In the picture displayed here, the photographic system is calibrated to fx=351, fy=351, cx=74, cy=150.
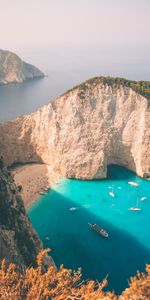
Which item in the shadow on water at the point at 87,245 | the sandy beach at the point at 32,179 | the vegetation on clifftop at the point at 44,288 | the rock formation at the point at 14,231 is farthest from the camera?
the sandy beach at the point at 32,179

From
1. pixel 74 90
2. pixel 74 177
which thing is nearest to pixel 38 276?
pixel 74 177

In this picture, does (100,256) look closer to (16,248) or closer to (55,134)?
(16,248)

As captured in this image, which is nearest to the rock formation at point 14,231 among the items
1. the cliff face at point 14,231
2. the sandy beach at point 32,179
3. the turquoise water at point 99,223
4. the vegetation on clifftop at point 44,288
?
the cliff face at point 14,231

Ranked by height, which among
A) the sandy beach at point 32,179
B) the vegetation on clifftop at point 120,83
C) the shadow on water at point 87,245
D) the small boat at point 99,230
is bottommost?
the shadow on water at point 87,245

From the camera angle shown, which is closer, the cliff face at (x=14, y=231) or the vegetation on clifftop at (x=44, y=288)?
the vegetation on clifftop at (x=44, y=288)

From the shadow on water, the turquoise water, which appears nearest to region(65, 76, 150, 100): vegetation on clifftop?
the turquoise water

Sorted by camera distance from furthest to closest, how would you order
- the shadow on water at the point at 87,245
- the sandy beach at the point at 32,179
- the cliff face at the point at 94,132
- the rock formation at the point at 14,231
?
1. the cliff face at the point at 94,132
2. the sandy beach at the point at 32,179
3. the shadow on water at the point at 87,245
4. the rock formation at the point at 14,231

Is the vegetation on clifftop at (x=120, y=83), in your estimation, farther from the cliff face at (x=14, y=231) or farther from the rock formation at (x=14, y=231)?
the cliff face at (x=14, y=231)
